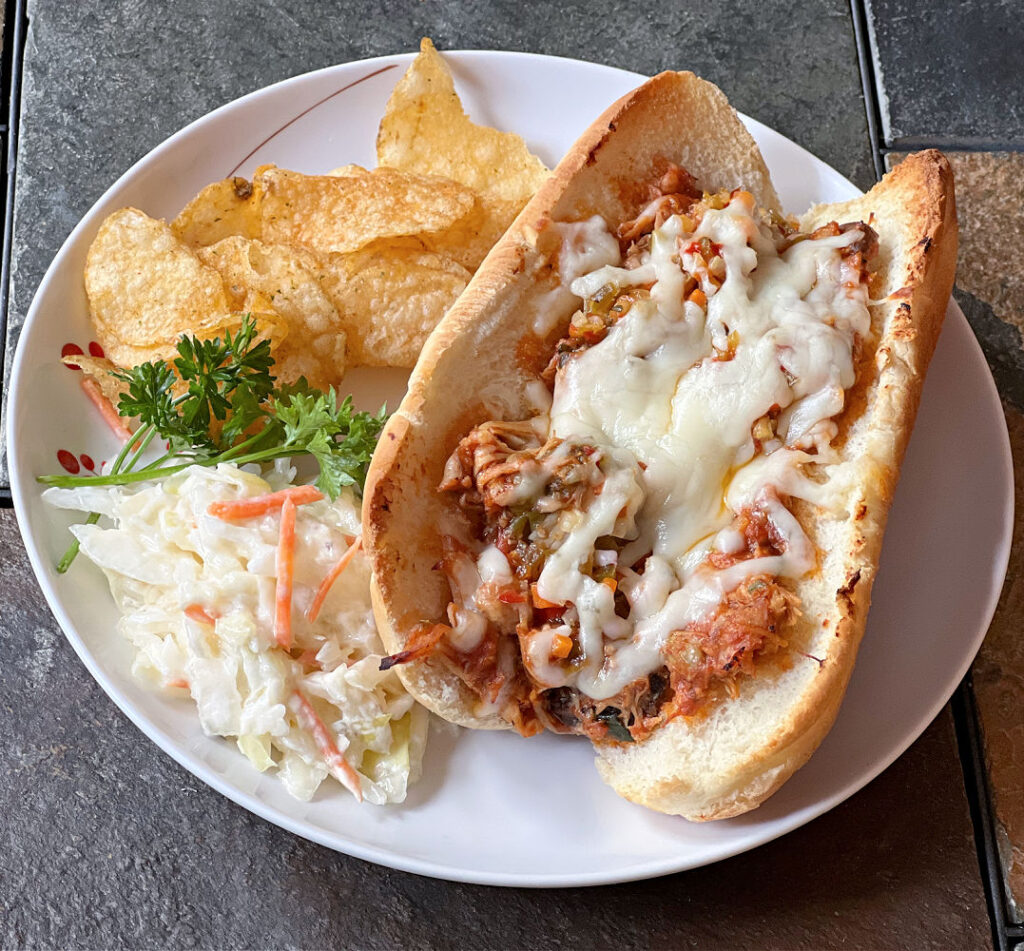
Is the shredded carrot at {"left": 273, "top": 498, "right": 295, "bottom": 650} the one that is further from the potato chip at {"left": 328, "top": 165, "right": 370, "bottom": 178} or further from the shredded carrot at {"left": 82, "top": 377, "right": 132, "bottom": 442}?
the potato chip at {"left": 328, "top": 165, "right": 370, "bottom": 178}

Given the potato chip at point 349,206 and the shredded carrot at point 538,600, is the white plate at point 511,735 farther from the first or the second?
the shredded carrot at point 538,600

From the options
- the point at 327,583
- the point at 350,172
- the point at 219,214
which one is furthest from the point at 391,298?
the point at 327,583

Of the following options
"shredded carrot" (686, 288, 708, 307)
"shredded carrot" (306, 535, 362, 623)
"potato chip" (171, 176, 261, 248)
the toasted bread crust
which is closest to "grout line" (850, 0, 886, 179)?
the toasted bread crust

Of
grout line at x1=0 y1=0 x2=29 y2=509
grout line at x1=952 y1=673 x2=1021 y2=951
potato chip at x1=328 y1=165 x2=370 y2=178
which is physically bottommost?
grout line at x1=952 y1=673 x2=1021 y2=951

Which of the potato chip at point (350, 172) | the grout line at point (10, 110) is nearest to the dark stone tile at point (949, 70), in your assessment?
the potato chip at point (350, 172)

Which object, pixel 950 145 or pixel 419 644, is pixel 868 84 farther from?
pixel 419 644
